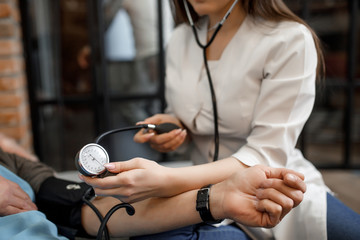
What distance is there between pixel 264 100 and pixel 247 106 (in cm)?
5

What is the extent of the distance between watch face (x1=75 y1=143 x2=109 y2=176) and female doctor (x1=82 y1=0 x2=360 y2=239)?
4 centimetres

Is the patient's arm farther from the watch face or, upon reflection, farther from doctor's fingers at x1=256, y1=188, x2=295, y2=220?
the watch face

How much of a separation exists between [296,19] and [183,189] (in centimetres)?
54

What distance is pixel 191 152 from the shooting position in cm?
116

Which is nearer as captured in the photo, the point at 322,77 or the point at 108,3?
the point at 322,77

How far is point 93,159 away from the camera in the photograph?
680mm

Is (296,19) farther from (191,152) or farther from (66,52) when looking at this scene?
(66,52)

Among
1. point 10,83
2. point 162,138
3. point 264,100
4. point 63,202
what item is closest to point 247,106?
point 264,100

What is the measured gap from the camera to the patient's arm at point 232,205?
2.11 feet

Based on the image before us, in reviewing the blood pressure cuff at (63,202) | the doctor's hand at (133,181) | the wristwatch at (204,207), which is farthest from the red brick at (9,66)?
the wristwatch at (204,207)

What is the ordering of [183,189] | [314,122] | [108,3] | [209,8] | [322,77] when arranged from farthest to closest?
[314,122] < [108,3] < [322,77] < [209,8] < [183,189]

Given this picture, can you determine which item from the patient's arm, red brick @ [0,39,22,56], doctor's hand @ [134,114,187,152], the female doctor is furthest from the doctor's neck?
red brick @ [0,39,22,56]

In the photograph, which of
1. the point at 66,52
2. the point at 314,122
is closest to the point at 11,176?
the point at 66,52

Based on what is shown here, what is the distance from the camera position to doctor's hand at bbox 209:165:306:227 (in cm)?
64
